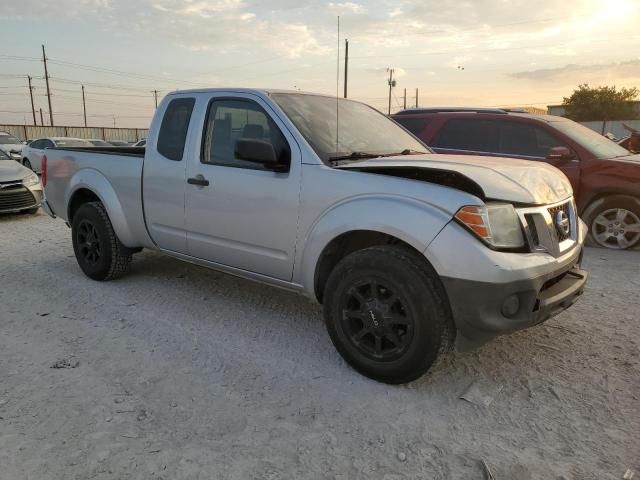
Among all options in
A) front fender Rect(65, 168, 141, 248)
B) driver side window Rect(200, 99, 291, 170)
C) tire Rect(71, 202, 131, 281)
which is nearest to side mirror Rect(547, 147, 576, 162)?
driver side window Rect(200, 99, 291, 170)

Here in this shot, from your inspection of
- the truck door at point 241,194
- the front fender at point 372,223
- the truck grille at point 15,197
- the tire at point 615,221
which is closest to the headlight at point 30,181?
the truck grille at point 15,197

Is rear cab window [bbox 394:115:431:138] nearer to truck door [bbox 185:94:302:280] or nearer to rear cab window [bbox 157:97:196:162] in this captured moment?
rear cab window [bbox 157:97:196:162]

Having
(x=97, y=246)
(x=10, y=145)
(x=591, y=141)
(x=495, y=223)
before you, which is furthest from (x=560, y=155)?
(x=10, y=145)

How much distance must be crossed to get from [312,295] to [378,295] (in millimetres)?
580

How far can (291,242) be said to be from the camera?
11.2 ft

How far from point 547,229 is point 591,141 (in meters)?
4.83

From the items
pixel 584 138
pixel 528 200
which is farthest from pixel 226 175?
pixel 584 138

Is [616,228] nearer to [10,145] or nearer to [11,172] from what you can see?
[11,172]

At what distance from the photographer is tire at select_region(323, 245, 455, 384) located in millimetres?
2777

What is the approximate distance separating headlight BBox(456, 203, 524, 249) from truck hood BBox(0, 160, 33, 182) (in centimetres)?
881

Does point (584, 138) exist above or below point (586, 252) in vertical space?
above

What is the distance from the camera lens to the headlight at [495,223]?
8.74 ft

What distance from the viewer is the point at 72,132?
4341cm

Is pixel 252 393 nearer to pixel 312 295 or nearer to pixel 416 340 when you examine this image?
pixel 312 295
